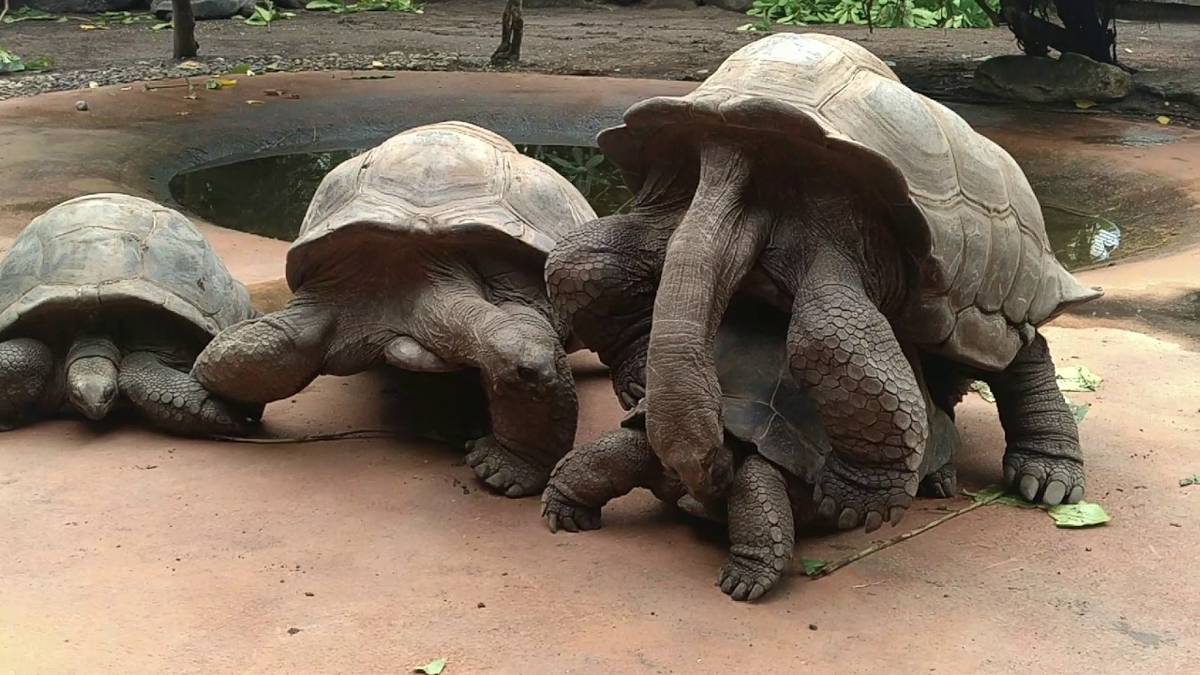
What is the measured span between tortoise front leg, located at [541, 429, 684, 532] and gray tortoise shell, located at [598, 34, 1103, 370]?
68cm

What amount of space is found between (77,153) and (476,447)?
5.99 meters

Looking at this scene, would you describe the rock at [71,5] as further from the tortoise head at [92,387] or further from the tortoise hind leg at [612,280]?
the tortoise hind leg at [612,280]

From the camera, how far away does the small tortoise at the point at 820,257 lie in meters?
2.61

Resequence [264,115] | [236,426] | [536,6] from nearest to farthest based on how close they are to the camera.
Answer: [236,426] < [264,115] < [536,6]

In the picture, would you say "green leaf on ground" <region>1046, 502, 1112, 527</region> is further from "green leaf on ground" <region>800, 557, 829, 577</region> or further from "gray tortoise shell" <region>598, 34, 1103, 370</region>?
"green leaf on ground" <region>800, 557, 829, 577</region>

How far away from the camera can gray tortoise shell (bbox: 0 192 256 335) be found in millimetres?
4000

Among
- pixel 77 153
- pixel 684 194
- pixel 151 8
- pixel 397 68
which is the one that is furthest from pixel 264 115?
pixel 151 8

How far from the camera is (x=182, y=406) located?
151 inches

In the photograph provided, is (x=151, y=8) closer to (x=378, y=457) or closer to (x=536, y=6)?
(x=536, y=6)

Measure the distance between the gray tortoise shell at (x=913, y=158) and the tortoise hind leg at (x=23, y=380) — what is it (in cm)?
211

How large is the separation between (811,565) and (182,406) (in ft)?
6.78

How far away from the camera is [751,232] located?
275 centimetres

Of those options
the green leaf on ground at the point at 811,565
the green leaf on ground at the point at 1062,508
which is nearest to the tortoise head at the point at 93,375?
the green leaf on ground at the point at 811,565

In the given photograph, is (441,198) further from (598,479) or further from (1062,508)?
(1062,508)
